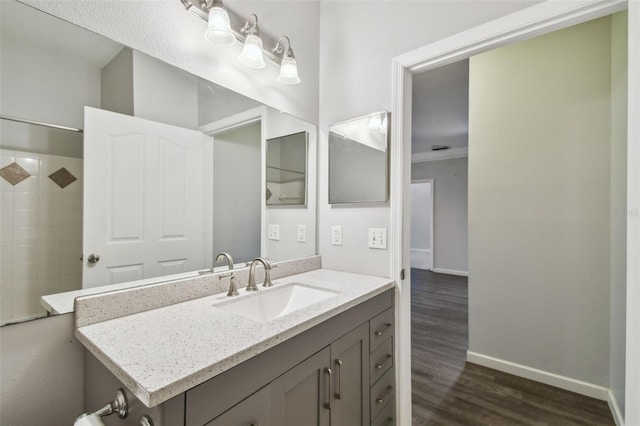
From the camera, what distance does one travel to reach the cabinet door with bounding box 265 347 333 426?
2.77ft

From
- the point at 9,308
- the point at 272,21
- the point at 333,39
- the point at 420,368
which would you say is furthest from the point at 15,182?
the point at 420,368

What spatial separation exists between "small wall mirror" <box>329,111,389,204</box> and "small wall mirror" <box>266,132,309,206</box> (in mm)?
183

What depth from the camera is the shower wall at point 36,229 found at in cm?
78

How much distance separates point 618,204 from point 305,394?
7.17ft

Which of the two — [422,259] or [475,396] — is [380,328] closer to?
[475,396]

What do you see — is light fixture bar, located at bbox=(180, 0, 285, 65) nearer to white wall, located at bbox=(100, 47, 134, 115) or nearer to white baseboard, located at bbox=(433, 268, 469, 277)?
white wall, located at bbox=(100, 47, 134, 115)

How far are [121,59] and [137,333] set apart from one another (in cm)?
94

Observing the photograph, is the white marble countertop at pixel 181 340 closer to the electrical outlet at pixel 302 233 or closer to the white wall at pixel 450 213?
the electrical outlet at pixel 302 233


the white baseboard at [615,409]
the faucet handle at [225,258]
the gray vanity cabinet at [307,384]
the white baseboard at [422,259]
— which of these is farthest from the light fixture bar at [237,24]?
the white baseboard at [422,259]

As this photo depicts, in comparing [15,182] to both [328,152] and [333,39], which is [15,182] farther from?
[333,39]

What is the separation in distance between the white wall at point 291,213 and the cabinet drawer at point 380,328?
0.60 meters

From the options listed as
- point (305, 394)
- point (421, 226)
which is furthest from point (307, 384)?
point (421, 226)

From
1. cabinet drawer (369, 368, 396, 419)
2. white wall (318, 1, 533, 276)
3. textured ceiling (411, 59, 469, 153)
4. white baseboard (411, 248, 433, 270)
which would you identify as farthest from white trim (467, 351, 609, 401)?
white baseboard (411, 248, 433, 270)

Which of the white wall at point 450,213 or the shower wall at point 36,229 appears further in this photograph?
the white wall at point 450,213
